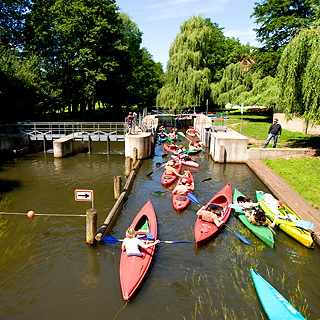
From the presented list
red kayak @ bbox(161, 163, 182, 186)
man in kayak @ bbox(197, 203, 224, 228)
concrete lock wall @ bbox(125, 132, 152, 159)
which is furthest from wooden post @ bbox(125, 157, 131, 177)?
man in kayak @ bbox(197, 203, 224, 228)

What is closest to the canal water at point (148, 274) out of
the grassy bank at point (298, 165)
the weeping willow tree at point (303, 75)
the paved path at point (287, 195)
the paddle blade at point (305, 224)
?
the paddle blade at point (305, 224)

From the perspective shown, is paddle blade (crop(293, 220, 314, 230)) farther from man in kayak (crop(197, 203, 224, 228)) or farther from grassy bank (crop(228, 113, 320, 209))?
man in kayak (crop(197, 203, 224, 228))

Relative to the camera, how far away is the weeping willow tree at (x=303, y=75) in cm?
1588

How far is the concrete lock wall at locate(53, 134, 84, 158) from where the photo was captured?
2252cm

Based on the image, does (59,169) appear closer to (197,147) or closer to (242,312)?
(197,147)

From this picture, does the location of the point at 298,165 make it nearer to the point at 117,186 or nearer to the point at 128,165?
the point at 128,165

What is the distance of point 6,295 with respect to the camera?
753 centimetres

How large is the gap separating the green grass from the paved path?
0.27 metres

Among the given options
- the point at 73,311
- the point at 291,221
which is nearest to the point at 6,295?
the point at 73,311

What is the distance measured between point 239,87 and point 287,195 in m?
27.8

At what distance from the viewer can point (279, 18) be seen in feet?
105

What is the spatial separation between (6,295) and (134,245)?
366 centimetres

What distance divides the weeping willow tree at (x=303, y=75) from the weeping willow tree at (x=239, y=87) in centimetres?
1373

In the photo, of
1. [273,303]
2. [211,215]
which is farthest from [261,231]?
[273,303]
